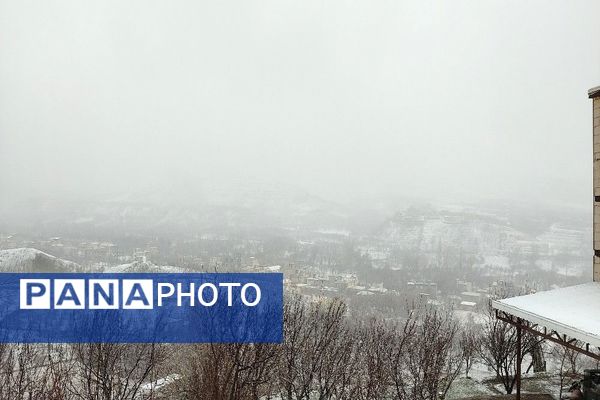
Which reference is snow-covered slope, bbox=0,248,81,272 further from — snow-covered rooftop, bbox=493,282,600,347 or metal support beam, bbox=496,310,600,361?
snow-covered rooftop, bbox=493,282,600,347

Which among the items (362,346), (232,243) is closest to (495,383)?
(362,346)

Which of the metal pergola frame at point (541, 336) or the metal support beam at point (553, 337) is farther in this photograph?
the metal pergola frame at point (541, 336)

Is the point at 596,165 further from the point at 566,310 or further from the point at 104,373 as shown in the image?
the point at 104,373

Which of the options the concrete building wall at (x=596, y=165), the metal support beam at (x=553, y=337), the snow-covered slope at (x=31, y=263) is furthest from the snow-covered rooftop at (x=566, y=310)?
the snow-covered slope at (x=31, y=263)

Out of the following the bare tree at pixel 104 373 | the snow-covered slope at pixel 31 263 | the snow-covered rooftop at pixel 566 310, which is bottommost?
the snow-covered slope at pixel 31 263

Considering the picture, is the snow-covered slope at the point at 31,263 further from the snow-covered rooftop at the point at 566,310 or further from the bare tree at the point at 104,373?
the snow-covered rooftop at the point at 566,310

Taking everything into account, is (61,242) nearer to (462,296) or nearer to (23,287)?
(462,296)
